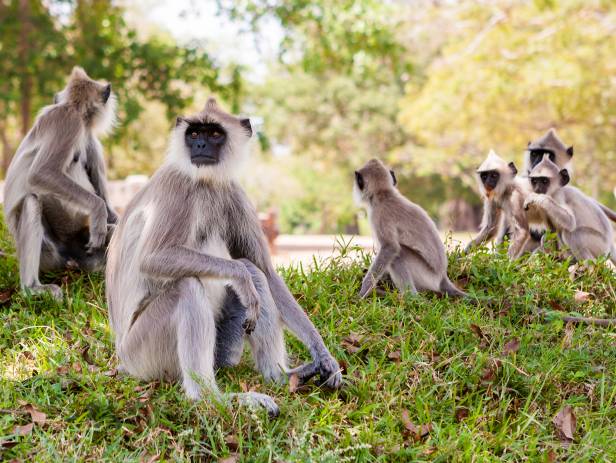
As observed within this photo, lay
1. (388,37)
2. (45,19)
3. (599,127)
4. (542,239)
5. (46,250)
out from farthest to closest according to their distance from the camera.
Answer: (599,127), (45,19), (388,37), (542,239), (46,250)

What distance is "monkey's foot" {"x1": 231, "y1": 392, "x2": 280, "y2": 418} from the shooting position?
3453 mm

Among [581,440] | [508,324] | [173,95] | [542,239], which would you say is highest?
[173,95]

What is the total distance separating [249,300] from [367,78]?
55.3 feet

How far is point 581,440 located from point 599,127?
57.1 ft

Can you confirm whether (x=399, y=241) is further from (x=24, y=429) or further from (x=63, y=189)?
(x=24, y=429)

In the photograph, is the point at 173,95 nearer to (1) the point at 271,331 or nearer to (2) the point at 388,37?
(2) the point at 388,37

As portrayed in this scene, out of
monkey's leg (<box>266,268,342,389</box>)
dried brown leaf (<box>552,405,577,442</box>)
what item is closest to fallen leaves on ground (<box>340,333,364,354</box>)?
monkey's leg (<box>266,268,342,389</box>)

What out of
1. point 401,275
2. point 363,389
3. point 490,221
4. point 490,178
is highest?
point 490,178

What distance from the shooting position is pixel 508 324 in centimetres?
477

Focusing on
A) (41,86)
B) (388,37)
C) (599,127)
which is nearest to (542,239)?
(388,37)

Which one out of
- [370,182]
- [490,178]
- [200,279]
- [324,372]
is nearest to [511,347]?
[324,372]

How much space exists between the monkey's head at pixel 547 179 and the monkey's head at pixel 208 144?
3016 millimetres

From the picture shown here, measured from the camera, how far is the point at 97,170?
5820 mm

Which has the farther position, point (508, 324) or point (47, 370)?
point (508, 324)
